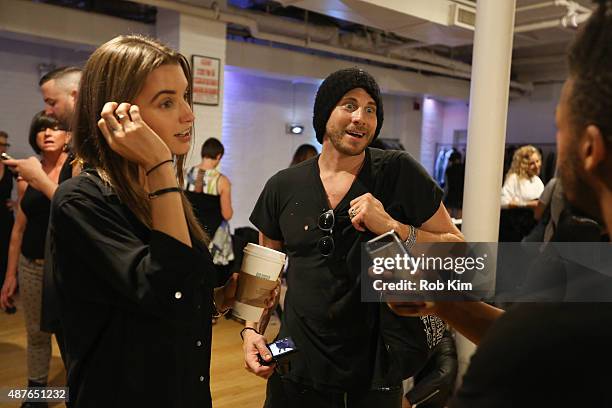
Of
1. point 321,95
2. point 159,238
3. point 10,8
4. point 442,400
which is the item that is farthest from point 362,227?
point 10,8

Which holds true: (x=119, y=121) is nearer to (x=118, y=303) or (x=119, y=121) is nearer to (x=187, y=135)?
(x=187, y=135)

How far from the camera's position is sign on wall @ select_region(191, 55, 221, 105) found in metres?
5.43

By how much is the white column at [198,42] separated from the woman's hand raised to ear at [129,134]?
14.2 feet

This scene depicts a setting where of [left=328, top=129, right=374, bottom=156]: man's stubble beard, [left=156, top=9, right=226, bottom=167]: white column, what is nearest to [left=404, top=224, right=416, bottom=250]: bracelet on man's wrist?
[left=328, top=129, right=374, bottom=156]: man's stubble beard

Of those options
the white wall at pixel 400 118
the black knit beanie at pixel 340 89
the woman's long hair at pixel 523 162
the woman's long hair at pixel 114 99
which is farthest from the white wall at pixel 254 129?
the woman's long hair at pixel 114 99

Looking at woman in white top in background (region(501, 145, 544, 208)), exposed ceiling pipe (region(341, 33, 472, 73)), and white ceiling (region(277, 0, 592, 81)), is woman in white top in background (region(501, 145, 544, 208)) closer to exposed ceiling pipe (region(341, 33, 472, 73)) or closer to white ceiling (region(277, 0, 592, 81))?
white ceiling (region(277, 0, 592, 81))

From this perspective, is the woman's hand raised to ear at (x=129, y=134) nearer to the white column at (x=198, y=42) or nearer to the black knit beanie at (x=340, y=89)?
the black knit beanie at (x=340, y=89)

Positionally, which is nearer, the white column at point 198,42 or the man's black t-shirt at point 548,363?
the man's black t-shirt at point 548,363

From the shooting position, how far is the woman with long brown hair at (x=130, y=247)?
1.02 metres

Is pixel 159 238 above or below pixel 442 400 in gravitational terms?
above

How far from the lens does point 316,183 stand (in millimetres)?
1724

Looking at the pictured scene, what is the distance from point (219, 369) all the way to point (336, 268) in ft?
7.88

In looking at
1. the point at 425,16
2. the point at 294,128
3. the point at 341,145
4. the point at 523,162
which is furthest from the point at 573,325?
the point at 294,128

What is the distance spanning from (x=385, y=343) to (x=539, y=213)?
2761 millimetres
